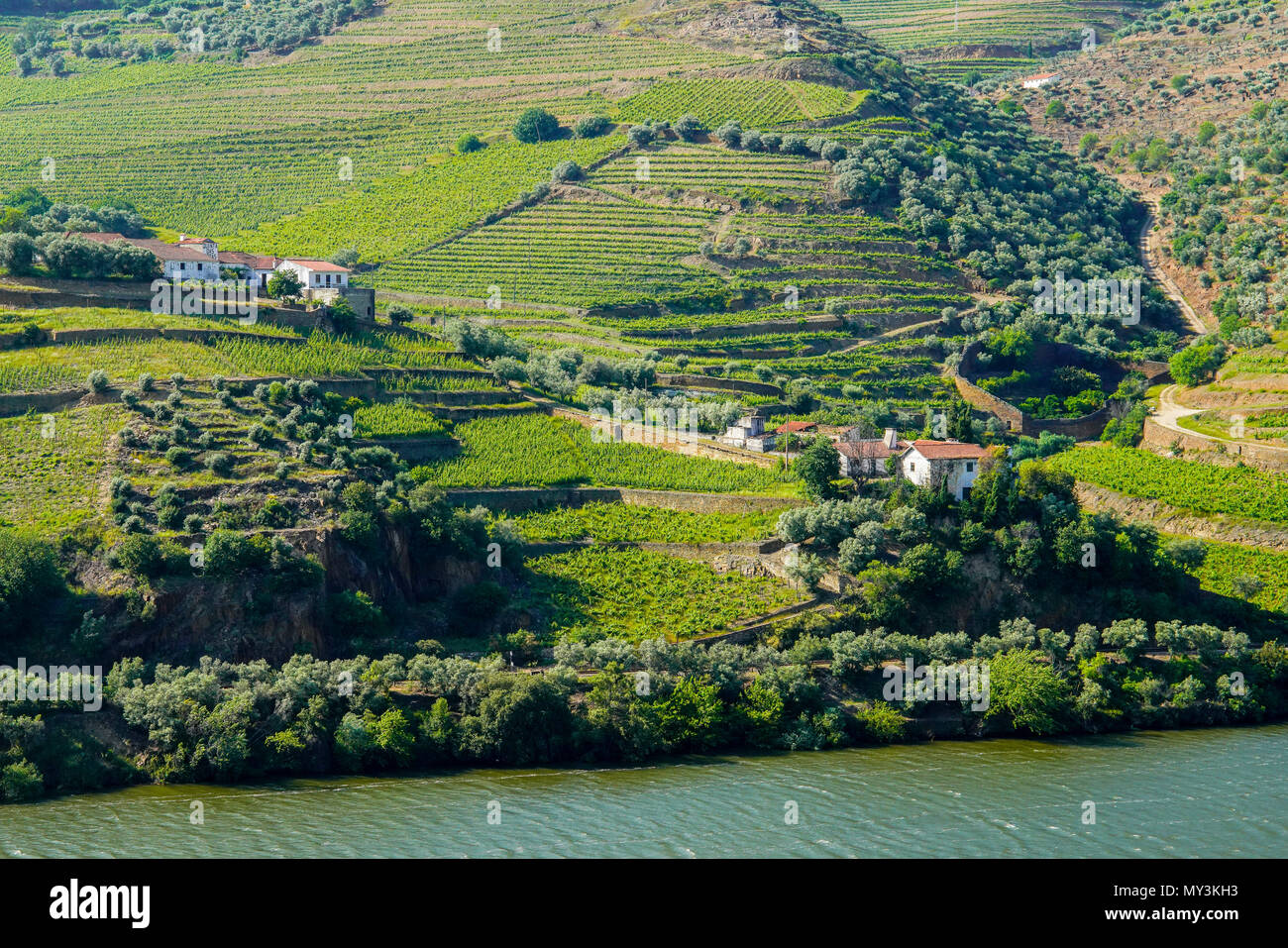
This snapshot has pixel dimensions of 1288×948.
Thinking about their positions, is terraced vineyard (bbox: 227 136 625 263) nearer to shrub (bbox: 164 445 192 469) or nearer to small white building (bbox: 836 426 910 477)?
small white building (bbox: 836 426 910 477)

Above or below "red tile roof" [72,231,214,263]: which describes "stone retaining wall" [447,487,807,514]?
below

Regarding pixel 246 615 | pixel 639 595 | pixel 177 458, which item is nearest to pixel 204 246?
pixel 177 458

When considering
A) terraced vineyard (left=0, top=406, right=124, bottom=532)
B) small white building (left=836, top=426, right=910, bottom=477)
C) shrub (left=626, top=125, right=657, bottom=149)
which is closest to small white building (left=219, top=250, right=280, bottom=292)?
terraced vineyard (left=0, top=406, right=124, bottom=532)

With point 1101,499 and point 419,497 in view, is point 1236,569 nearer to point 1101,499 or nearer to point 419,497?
point 1101,499

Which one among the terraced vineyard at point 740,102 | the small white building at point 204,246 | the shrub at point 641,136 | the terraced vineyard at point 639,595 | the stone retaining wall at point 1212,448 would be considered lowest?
the terraced vineyard at point 639,595

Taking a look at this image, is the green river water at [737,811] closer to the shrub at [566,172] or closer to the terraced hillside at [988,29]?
the shrub at [566,172]

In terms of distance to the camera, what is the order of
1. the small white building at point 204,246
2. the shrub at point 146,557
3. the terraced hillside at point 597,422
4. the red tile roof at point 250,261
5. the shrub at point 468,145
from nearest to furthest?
the shrub at point 146,557
the terraced hillside at point 597,422
the small white building at point 204,246
the red tile roof at point 250,261
the shrub at point 468,145

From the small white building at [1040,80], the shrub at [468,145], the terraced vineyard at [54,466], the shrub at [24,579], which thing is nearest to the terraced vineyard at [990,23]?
the small white building at [1040,80]
